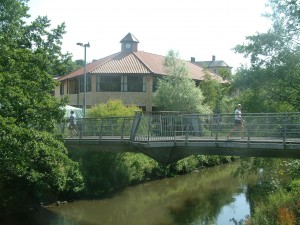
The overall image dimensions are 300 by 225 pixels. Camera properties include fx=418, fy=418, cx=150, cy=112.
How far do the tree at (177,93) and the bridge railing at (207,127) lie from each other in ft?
66.3

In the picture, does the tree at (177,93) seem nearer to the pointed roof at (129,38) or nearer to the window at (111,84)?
the window at (111,84)

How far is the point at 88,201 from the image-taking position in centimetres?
2375

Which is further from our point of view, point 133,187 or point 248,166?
point 133,187

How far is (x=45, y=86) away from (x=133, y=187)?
1311cm

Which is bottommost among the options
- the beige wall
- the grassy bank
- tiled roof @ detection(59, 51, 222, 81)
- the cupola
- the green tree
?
the grassy bank

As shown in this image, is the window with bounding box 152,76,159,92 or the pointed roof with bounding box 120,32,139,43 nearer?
the window with bounding box 152,76,159,92

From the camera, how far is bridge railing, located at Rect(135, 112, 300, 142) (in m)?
16.5

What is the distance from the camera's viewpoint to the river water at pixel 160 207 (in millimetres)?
20094

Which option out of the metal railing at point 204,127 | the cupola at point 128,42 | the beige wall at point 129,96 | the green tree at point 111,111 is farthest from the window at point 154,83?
the metal railing at point 204,127

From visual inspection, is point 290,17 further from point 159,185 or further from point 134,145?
point 159,185

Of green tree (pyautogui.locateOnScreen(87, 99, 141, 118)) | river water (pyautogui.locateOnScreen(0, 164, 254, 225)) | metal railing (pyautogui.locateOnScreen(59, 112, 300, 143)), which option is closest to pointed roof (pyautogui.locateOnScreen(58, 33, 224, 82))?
green tree (pyautogui.locateOnScreen(87, 99, 141, 118))

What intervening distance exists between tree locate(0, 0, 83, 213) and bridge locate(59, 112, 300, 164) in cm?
310

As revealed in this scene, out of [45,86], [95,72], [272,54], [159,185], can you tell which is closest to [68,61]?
[45,86]

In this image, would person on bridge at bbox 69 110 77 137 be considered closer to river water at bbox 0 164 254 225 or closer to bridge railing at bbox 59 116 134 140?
bridge railing at bbox 59 116 134 140
